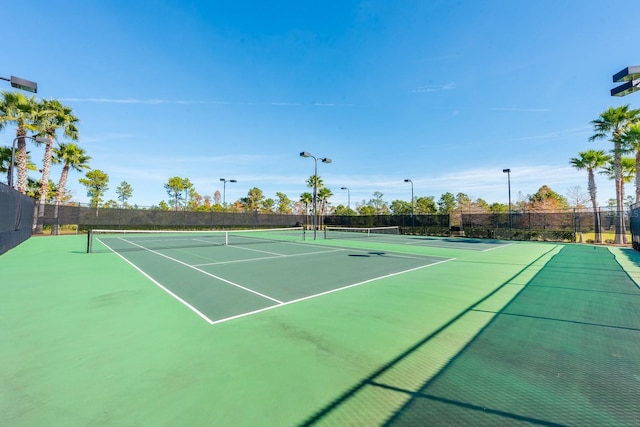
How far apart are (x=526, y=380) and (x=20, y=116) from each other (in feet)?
104

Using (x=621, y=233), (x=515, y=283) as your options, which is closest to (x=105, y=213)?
(x=515, y=283)

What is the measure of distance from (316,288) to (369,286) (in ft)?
4.58

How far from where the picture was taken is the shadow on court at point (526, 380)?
248cm

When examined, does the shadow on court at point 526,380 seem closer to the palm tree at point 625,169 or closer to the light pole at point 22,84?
the light pole at point 22,84

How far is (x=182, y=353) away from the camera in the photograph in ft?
11.7

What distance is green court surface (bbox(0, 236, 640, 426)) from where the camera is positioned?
2518mm

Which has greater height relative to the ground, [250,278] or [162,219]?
[162,219]

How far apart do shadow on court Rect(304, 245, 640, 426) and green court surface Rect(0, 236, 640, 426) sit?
2 cm

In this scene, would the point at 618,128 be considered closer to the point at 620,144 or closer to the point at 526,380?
the point at 620,144

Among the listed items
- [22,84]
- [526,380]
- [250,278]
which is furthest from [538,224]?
[22,84]

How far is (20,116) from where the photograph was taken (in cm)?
2053

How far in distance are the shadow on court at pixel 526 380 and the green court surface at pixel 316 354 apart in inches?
0.7

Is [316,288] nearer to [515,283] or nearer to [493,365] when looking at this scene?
[493,365]

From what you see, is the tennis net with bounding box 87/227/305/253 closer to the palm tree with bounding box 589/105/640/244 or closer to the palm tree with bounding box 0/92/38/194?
the palm tree with bounding box 0/92/38/194
